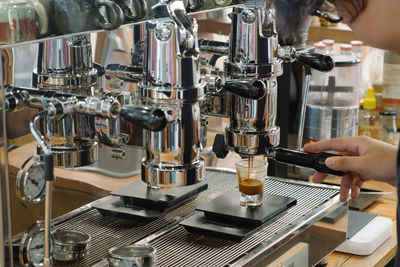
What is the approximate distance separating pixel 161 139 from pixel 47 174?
211mm

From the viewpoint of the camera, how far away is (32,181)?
109cm

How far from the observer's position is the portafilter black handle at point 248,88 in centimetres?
121

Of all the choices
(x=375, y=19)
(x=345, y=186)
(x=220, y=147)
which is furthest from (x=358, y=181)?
(x=375, y=19)

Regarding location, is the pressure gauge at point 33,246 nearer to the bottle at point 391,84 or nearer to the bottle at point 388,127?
the bottle at point 388,127

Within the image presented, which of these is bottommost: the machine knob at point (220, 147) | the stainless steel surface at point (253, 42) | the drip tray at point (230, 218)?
the drip tray at point (230, 218)

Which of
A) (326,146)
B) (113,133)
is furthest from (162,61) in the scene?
(326,146)

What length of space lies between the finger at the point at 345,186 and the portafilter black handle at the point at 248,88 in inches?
10.6

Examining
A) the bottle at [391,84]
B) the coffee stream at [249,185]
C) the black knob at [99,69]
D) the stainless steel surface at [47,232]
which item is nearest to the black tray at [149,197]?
the coffee stream at [249,185]

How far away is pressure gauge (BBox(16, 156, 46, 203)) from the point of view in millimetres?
1079

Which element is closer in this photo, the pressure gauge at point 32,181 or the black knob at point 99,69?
the pressure gauge at point 32,181

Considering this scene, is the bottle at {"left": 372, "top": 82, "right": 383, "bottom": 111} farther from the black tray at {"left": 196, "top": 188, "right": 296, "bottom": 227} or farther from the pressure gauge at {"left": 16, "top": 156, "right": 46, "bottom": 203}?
the pressure gauge at {"left": 16, "top": 156, "right": 46, "bottom": 203}

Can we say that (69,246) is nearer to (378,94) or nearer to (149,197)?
(149,197)

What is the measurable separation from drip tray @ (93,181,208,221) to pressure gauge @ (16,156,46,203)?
217 mm

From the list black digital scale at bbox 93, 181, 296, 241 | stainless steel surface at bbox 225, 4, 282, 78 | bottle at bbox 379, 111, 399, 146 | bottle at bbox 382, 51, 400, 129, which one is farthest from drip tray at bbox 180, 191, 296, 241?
bottle at bbox 382, 51, 400, 129
